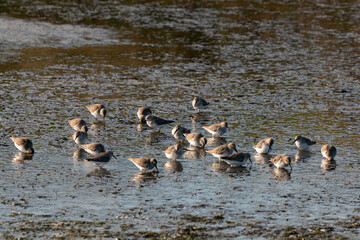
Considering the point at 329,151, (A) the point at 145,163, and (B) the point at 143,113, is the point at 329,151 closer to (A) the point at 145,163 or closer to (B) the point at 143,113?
(A) the point at 145,163

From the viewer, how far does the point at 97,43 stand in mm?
42781

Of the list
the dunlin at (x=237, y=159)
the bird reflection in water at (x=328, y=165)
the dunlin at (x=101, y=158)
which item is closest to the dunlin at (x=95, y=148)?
the dunlin at (x=101, y=158)

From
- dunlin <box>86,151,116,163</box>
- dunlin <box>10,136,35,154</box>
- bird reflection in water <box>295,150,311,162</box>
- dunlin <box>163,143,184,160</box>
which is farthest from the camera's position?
bird reflection in water <box>295,150,311,162</box>

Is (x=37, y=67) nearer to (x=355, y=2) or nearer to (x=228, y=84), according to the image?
(x=228, y=84)

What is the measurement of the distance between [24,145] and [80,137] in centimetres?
211

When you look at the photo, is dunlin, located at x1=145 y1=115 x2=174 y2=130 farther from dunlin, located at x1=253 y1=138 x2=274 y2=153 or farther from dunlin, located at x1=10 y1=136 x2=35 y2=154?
dunlin, located at x1=10 y1=136 x2=35 y2=154

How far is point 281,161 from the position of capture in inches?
826

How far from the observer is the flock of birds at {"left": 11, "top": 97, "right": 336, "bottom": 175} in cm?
2080

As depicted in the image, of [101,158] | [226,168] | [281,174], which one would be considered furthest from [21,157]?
[281,174]

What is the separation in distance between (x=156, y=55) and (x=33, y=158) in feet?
63.0

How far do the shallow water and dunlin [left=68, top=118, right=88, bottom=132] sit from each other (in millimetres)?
495

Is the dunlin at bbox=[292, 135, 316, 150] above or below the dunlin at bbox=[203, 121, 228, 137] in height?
above

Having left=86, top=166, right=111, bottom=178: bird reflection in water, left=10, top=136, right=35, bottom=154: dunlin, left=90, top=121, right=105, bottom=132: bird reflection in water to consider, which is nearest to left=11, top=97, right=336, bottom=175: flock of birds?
left=10, top=136, right=35, bottom=154: dunlin

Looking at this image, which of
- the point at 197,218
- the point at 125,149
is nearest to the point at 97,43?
the point at 125,149
